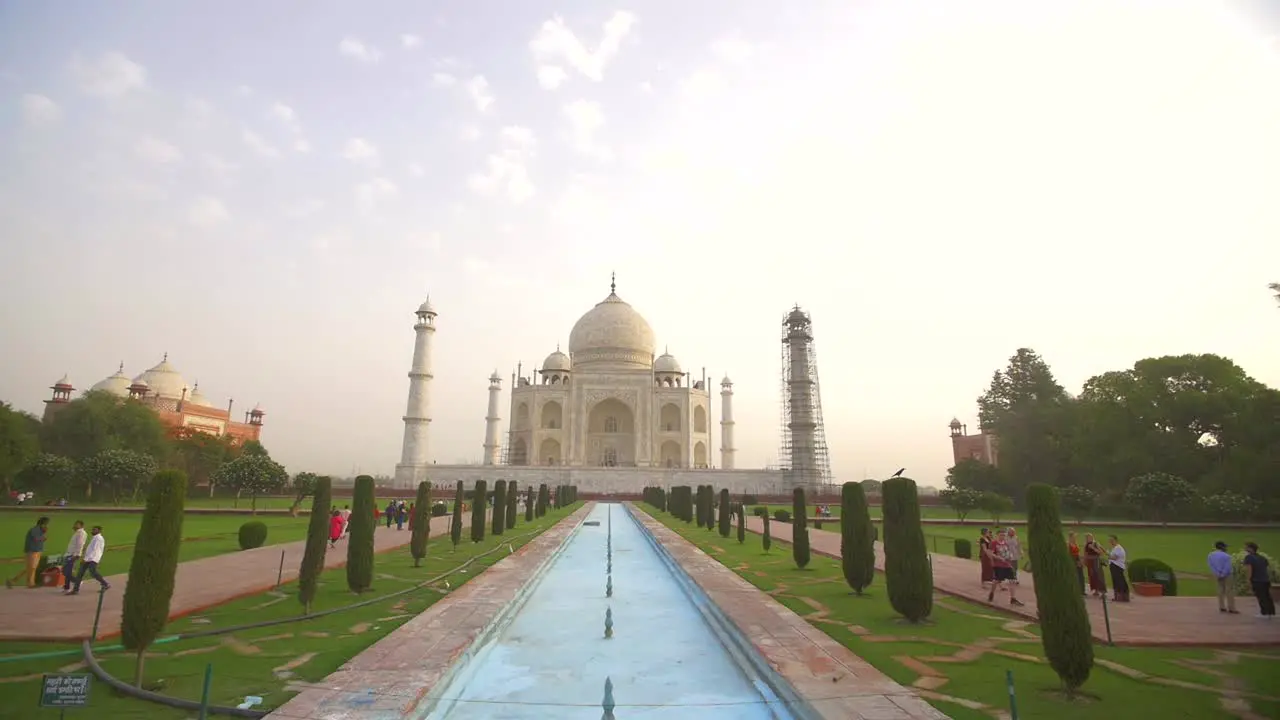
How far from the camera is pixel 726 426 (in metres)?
45.8

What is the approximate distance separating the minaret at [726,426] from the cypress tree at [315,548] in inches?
1543

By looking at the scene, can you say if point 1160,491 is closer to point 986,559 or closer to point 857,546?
point 986,559

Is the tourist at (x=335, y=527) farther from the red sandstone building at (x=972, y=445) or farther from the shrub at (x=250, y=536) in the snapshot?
the red sandstone building at (x=972, y=445)

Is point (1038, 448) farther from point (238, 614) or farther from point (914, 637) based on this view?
point (238, 614)

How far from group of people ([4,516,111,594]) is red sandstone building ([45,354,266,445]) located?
3604 centimetres

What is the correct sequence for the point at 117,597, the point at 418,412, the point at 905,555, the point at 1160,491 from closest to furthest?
the point at 905,555, the point at 117,597, the point at 1160,491, the point at 418,412

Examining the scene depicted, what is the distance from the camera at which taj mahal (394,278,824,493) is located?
1350 inches

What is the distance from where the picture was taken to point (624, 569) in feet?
36.2

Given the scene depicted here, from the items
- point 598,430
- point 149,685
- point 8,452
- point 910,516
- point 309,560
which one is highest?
point 598,430

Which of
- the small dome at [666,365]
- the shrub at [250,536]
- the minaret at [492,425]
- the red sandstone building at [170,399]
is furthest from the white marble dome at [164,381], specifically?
the shrub at [250,536]

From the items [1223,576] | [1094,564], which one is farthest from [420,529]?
[1223,576]

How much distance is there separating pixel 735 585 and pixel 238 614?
18.1 ft

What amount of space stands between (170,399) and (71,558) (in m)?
45.0

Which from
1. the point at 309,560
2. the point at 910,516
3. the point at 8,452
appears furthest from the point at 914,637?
A: the point at 8,452
